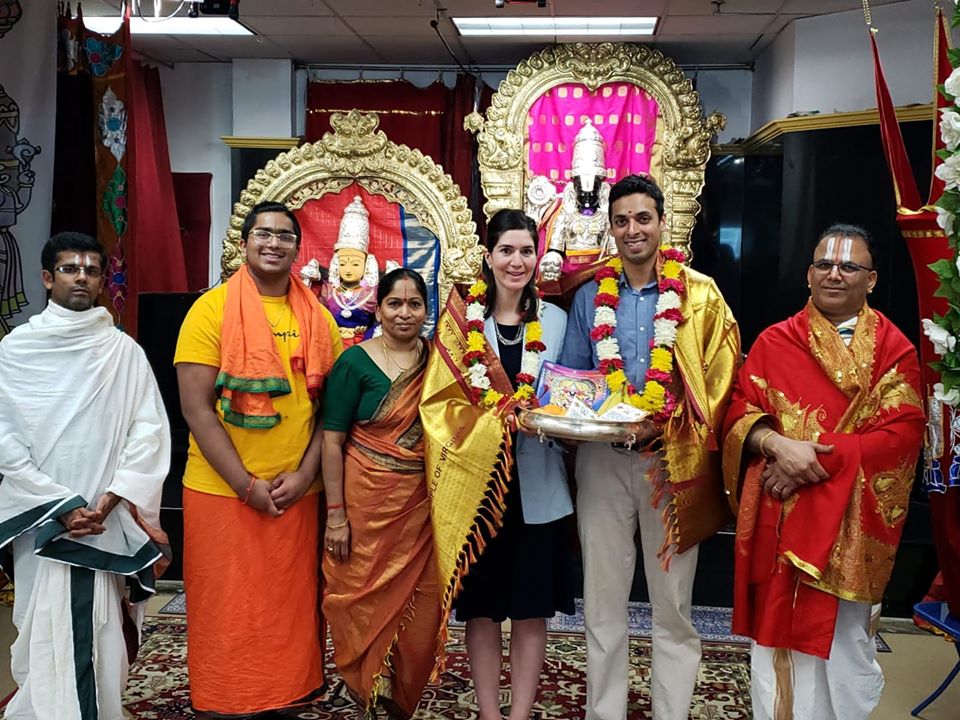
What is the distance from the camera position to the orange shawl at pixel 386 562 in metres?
2.83

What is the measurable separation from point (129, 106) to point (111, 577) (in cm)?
249

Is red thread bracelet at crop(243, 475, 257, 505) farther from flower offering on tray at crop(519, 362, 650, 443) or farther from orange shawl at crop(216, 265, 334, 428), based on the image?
flower offering on tray at crop(519, 362, 650, 443)

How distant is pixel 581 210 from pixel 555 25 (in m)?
1.15

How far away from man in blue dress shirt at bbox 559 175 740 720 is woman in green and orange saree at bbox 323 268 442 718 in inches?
19.4

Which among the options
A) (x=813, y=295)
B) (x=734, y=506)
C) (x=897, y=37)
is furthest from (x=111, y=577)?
(x=897, y=37)

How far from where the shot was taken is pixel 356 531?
286cm

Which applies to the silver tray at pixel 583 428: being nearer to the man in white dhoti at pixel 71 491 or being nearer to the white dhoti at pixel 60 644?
the man in white dhoti at pixel 71 491

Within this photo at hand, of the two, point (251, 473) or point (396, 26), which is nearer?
point (251, 473)

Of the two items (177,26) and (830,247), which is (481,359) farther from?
(177,26)

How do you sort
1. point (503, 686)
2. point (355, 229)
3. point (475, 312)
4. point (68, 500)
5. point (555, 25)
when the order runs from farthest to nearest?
point (555, 25), point (355, 229), point (503, 686), point (475, 312), point (68, 500)

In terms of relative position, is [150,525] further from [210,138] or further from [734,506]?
[210,138]

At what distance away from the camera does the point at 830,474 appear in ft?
8.36

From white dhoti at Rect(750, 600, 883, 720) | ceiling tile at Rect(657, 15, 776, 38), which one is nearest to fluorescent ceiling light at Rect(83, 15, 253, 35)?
ceiling tile at Rect(657, 15, 776, 38)

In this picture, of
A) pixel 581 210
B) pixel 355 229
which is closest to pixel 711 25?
pixel 581 210
